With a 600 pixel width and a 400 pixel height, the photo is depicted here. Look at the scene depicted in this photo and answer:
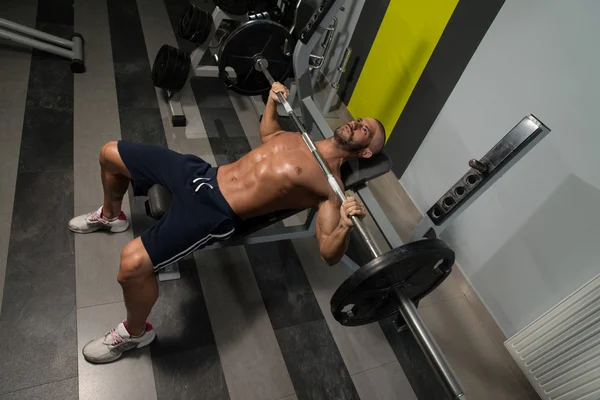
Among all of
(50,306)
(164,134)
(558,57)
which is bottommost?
(50,306)

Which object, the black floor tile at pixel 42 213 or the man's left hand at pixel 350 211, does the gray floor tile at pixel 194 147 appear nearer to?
the black floor tile at pixel 42 213

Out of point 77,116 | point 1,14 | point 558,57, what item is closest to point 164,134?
point 77,116

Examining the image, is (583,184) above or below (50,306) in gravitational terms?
above

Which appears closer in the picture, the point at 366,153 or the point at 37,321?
the point at 37,321

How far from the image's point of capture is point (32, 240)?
1821 millimetres

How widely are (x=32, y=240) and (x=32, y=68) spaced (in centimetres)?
145

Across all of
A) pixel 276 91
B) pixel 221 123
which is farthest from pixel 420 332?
pixel 221 123

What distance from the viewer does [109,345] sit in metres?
1.54

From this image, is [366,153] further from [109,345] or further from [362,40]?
[362,40]

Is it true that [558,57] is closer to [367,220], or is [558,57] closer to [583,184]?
[583,184]

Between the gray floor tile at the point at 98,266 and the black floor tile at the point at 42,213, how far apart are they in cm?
6

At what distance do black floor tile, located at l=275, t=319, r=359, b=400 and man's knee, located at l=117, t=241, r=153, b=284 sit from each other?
2.45 feet

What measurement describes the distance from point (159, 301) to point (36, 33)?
2.18 meters

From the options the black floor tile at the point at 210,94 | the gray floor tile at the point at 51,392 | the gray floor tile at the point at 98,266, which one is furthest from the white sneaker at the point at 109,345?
the black floor tile at the point at 210,94
